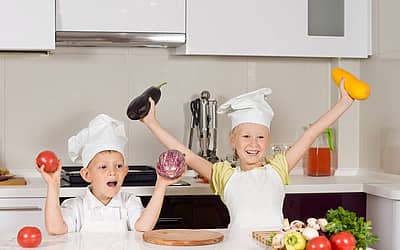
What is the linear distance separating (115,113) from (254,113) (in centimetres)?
116

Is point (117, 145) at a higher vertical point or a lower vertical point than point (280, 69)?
lower

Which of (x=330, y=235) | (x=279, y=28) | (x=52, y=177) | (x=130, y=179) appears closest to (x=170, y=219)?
(x=130, y=179)

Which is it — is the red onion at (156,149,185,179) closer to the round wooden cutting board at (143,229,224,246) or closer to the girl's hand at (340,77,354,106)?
the round wooden cutting board at (143,229,224,246)

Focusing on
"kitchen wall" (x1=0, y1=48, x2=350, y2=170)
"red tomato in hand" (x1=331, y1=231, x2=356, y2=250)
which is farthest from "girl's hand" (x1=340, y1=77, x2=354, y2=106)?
"kitchen wall" (x1=0, y1=48, x2=350, y2=170)

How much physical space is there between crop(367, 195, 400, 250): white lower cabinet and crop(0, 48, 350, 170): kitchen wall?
59 cm

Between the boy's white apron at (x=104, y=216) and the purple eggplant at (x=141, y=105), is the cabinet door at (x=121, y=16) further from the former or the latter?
the boy's white apron at (x=104, y=216)

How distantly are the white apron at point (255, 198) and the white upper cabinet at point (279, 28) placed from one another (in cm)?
91

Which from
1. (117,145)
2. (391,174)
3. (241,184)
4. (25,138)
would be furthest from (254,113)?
(25,138)

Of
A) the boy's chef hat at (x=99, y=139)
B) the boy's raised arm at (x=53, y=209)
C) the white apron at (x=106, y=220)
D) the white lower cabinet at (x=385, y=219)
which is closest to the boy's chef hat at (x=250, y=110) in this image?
the boy's chef hat at (x=99, y=139)

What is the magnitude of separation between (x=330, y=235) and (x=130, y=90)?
192 centimetres

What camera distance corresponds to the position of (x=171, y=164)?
7.25 feet

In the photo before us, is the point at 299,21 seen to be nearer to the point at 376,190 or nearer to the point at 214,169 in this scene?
the point at 376,190

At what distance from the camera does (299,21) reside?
350 cm

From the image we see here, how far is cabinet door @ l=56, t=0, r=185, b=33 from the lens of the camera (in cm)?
326
